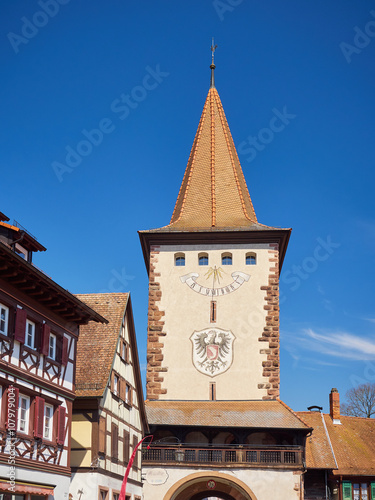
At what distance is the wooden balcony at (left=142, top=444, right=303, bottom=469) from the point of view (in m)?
34.4

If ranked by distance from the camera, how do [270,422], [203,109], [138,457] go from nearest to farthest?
[138,457] → [270,422] → [203,109]

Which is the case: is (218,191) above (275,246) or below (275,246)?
above

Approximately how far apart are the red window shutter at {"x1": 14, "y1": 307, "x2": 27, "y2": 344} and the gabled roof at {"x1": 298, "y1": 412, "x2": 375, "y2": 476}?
73.9 feet

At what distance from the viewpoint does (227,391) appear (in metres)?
38.2

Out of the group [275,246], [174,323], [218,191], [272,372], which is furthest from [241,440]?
[218,191]

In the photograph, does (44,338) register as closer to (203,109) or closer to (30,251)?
(30,251)

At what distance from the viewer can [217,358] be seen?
127 ft

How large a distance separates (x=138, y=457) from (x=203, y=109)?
894 inches

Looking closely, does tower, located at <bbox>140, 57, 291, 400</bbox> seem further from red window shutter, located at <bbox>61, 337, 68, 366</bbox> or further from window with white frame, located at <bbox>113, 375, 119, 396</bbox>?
red window shutter, located at <bbox>61, 337, 68, 366</bbox>

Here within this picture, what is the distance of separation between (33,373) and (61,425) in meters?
2.31

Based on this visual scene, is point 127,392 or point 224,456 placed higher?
point 127,392

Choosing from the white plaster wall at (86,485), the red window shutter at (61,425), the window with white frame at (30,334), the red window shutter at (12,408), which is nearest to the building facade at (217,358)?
the white plaster wall at (86,485)

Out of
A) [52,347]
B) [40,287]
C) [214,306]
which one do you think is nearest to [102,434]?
[52,347]

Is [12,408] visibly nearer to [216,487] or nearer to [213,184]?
[216,487]
